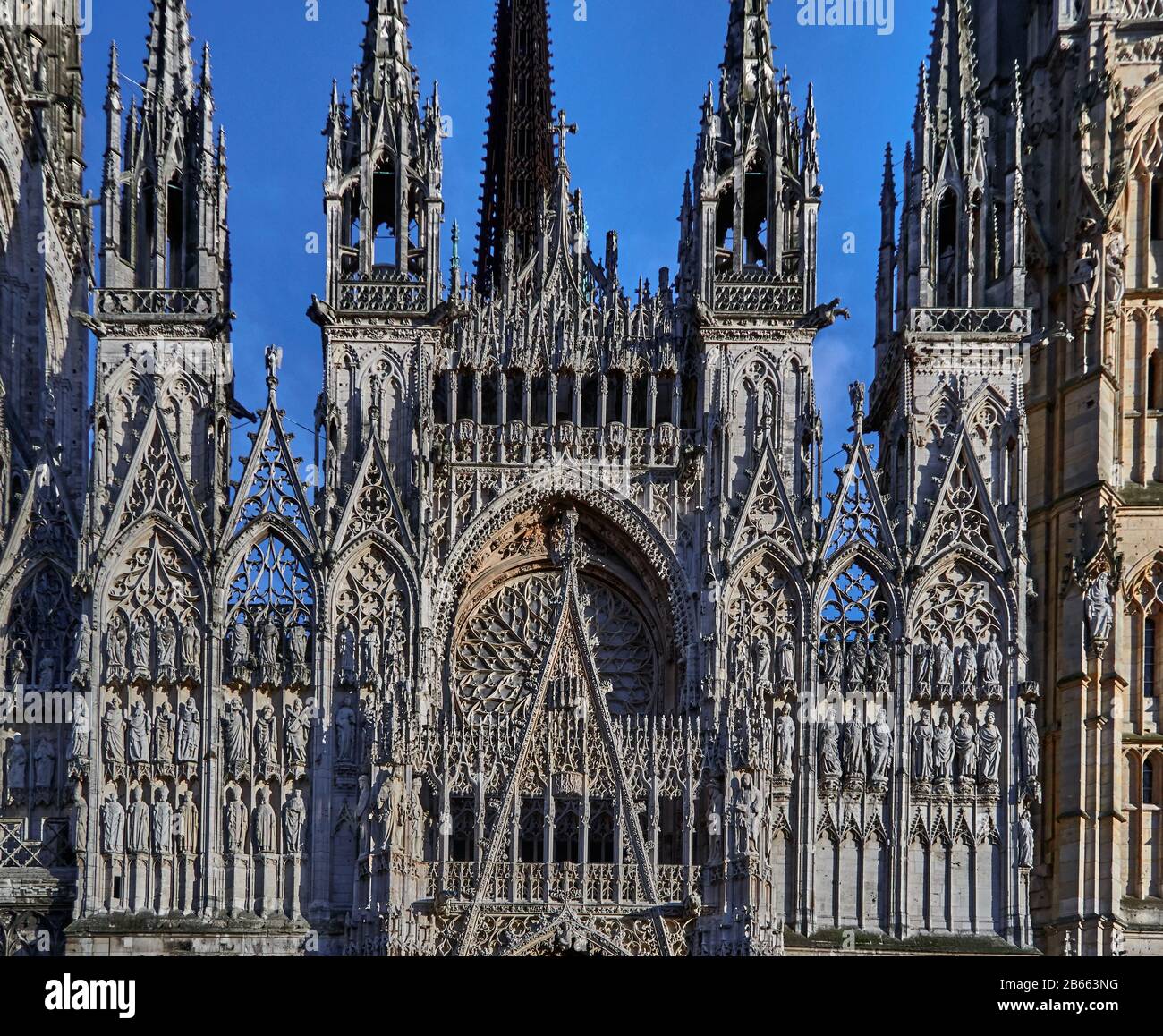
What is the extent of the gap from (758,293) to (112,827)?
12.7 meters

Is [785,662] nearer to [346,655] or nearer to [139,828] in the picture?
[346,655]

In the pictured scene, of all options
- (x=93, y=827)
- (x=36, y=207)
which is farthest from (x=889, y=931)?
(x=36, y=207)

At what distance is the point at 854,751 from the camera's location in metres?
32.5

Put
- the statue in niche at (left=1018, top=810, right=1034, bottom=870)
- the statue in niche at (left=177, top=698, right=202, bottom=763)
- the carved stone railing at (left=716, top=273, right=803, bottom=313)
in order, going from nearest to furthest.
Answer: the statue in niche at (left=1018, top=810, right=1034, bottom=870)
the statue in niche at (left=177, top=698, right=202, bottom=763)
the carved stone railing at (left=716, top=273, right=803, bottom=313)

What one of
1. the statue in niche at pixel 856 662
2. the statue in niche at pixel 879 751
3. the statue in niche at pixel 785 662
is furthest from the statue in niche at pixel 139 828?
the statue in niche at pixel 879 751

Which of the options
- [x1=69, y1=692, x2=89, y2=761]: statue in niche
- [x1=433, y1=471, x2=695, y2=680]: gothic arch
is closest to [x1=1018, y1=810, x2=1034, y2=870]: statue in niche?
[x1=433, y1=471, x2=695, y2=680]: gothic arch

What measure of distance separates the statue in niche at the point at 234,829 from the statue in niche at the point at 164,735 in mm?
1181

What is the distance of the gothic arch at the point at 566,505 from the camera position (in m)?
33.3

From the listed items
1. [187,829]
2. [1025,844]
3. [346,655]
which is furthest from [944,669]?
[187,829]

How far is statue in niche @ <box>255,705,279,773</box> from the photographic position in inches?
1268

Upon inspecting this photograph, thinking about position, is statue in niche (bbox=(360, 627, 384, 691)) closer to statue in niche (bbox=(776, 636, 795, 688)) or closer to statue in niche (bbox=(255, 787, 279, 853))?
statue in niche (bbox=(255, 787, 279, 853))

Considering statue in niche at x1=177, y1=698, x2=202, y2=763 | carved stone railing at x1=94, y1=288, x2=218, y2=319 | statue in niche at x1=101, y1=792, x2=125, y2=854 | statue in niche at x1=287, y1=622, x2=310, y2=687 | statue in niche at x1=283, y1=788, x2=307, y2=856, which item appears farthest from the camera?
carved stone railing at x1=94, y1=288, x2=218, y2=319

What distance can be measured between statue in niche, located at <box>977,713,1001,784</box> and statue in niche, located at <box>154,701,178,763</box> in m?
11.9

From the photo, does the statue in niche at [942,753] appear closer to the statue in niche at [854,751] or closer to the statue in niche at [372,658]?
the statue in niche at [854,751]
